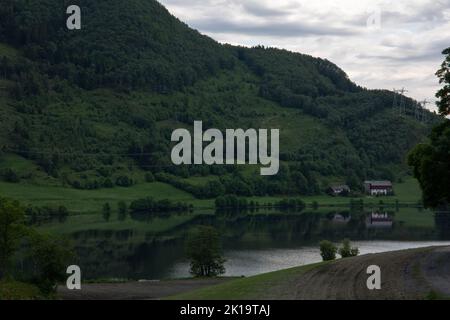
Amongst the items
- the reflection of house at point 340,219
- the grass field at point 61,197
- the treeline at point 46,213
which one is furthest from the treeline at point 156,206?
the reflection of house at point 340,219

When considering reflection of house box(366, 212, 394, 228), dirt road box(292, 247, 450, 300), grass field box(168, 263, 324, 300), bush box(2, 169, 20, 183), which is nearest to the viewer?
dirt road box(292, 247, 450, 300)

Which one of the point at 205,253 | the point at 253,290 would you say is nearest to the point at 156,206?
the point at 205,253

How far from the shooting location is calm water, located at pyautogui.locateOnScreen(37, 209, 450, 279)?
98.2 meters

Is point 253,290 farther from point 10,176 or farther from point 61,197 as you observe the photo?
point 10,176

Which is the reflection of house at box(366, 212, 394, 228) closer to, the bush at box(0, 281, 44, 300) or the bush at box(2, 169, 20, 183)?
the bush at box(2, 169, 20, 183)

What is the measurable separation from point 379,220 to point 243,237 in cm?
4732

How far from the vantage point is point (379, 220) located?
170m

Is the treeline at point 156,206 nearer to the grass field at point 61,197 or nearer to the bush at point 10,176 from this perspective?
the grass field at point 61,197

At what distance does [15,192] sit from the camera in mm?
182250

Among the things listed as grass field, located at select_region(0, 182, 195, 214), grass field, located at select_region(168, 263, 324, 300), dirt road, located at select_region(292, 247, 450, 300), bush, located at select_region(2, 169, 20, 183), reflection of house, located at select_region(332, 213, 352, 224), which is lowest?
reflection of house, located at select_region(332, 213, 352, 224)

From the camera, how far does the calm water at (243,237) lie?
3868 inches

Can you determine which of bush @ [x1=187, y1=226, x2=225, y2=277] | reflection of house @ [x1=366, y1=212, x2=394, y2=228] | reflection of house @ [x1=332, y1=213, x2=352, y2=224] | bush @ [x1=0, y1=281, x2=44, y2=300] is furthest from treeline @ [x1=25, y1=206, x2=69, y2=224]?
bush @ [x1=0, y1=281, x2=44, y2=300]
